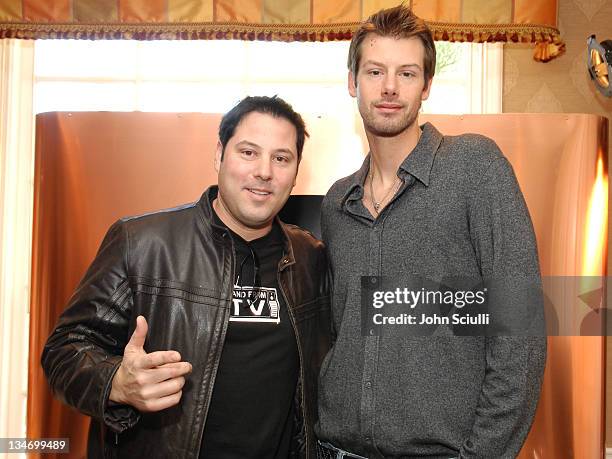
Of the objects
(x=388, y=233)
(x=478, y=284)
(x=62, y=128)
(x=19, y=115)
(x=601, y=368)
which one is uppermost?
(x=19, y=115)

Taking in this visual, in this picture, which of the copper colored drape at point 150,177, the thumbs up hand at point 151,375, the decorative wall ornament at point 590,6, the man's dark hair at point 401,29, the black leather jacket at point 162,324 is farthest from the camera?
the decorative wall ornament at point 590,6

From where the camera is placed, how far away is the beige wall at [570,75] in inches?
112

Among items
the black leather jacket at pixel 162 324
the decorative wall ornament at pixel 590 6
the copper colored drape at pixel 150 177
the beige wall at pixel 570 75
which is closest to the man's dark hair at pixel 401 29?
the black leather jacket at pixel 162 324

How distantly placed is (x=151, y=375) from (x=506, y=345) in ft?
2.48

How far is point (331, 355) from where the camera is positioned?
1.64 meters

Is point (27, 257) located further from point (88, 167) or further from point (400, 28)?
point (400, 28)

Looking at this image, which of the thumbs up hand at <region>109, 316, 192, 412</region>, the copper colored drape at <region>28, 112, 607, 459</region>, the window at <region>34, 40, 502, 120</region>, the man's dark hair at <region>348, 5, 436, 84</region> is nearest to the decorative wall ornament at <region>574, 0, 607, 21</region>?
the copper colored drape at <region>28, 112, 607, 459</region>

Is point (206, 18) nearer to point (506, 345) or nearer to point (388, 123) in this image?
point (388, 123)

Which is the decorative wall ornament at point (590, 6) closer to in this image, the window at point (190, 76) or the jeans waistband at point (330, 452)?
the window at point (190, 76)

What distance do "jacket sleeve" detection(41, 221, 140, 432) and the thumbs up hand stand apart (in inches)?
3.2

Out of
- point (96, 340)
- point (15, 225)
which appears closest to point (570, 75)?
point (96, 340)

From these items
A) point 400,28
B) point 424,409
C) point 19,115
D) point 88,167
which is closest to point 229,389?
point 424,409

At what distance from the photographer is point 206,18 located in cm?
275

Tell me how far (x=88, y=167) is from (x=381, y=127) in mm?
1205
